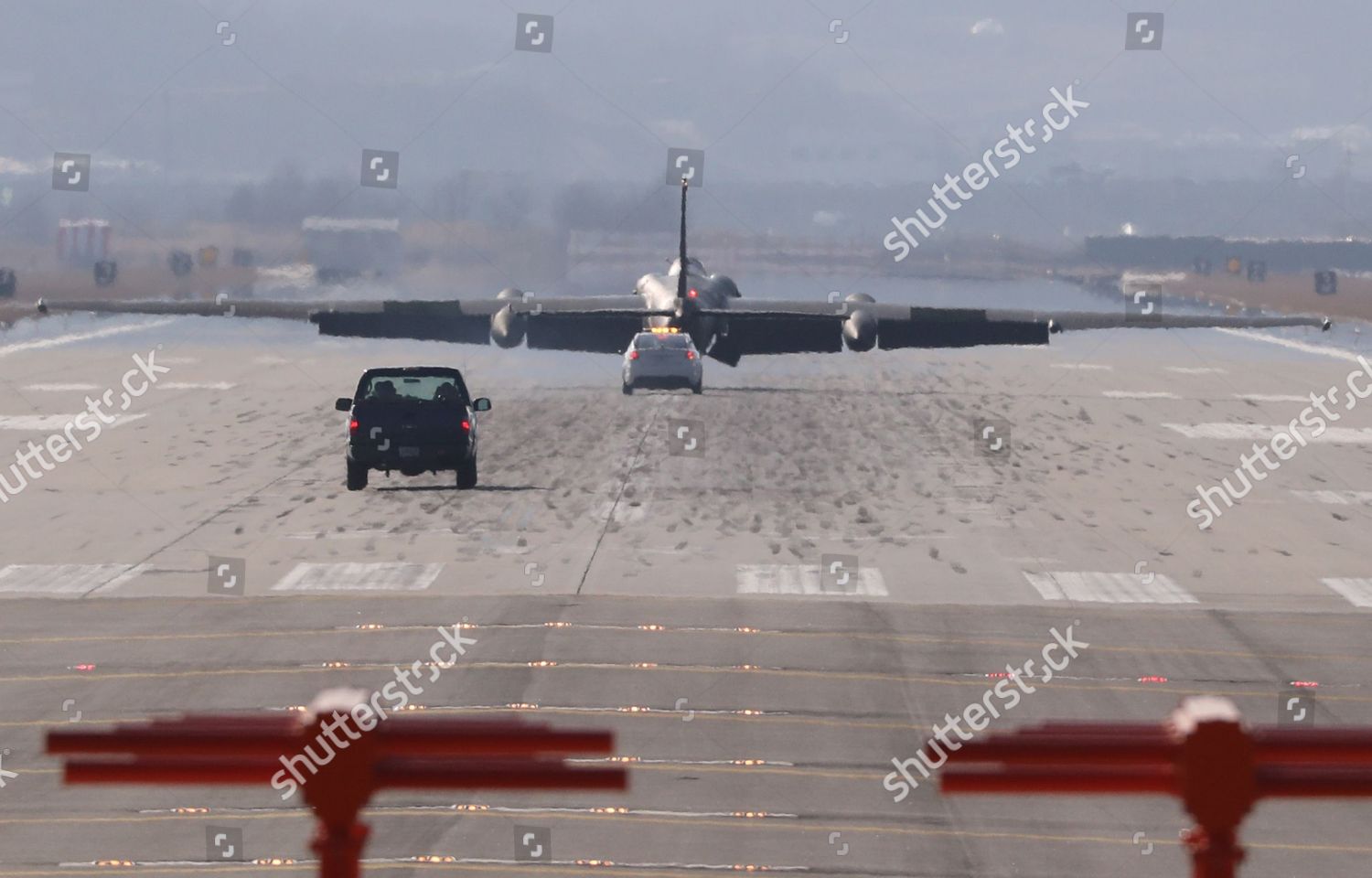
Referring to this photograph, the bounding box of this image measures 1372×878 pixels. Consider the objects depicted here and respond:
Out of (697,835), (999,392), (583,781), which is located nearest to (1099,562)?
(697,835)

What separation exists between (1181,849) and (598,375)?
6086 centimetres

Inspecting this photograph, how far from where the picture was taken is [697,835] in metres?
16.6

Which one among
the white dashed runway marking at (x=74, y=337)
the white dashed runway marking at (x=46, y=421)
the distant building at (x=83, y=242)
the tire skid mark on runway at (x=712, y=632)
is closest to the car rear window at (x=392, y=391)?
the tire skid mark on runway at (x=712, y=632)

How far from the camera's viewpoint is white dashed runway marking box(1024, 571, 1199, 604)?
96.7ft

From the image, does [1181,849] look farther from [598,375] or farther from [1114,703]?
[598,375]

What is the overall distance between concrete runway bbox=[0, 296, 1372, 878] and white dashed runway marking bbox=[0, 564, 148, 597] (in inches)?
4.1

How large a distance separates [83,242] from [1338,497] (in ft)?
239

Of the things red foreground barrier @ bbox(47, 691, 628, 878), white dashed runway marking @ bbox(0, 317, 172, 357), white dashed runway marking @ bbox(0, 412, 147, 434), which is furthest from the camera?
white dashed runway marking @ bbox(0, 317, 172, 357)

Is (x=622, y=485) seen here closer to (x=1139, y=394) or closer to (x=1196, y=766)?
(x=1139, y=394)

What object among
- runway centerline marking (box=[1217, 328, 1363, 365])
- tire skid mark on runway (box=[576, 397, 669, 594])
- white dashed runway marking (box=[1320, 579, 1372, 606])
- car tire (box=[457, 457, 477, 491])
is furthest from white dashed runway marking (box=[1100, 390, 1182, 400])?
white dashed runway marking (box=[1320, 579, 1372, 606])

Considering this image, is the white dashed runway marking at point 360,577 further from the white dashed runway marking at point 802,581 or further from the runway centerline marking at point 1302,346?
the runway centerline marking at point 1302,346

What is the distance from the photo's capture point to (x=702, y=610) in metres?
27.9

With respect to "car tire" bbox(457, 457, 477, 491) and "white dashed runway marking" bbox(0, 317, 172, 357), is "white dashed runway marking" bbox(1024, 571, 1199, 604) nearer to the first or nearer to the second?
"car tire" bbox(457, 457, 477, 491)

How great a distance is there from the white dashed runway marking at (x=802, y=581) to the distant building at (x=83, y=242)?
6956 cm
